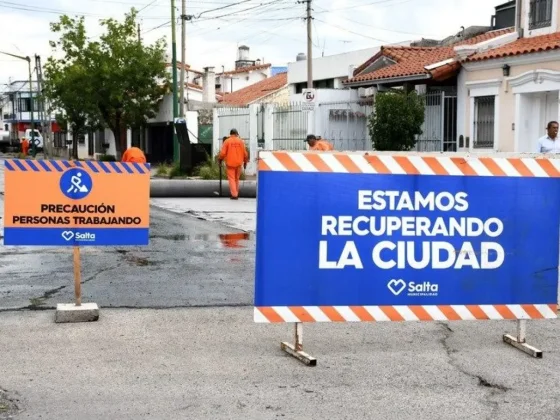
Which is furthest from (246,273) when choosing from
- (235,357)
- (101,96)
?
(101,96)

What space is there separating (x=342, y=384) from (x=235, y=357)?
0.97 meters

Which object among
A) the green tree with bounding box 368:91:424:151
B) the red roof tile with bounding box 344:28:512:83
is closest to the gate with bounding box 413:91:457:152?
the green tree with bounding box 368:91:424:151

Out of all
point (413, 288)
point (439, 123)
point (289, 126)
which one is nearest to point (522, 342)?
point (413, 288)

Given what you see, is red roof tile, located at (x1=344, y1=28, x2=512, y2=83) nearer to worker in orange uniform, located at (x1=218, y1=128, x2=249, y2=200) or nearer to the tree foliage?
worker in orange uniform, located at (x1=218, y1=128, x2=249, y2=200)

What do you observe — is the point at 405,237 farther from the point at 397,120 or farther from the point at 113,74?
the point at 113,74

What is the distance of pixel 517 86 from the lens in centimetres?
2108

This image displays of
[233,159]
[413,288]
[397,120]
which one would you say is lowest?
[413,288]

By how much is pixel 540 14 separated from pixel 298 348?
1834cm

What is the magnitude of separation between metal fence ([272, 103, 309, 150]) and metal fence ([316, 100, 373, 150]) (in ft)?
2.04

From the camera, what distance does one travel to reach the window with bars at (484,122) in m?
22.4

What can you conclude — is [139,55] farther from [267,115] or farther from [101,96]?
[267,115]

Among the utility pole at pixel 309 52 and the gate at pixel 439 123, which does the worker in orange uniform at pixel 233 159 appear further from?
the utility pole at pixel 309 52

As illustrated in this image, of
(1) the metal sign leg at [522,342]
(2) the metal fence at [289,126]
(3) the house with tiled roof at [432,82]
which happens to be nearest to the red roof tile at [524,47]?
(3) the house with tiled roof at [432,82]

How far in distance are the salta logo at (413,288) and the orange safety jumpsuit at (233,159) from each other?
14.4m
